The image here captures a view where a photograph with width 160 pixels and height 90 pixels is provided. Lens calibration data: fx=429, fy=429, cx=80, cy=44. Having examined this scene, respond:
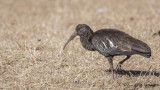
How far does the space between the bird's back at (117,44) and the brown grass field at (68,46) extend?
539 mm

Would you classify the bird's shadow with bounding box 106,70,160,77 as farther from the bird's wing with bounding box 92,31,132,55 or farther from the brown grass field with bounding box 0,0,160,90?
the bird's wing with bounding box 92,31,132,55

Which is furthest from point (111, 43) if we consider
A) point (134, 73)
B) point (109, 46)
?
point (134, 73)

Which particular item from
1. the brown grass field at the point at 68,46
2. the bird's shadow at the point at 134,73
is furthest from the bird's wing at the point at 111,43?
the bird's shadow at the point at 134,73

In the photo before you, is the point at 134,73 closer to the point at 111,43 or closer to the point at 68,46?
the point at 111,43

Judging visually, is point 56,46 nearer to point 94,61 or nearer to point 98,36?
point 94,61

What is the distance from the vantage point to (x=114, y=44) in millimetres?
7363

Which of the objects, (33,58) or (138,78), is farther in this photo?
(33,58)

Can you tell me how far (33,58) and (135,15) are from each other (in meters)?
5.36

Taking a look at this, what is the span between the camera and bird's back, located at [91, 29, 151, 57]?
23.4ft

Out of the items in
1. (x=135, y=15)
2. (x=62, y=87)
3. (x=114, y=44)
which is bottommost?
(x=62, y=87)

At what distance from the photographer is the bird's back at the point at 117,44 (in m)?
7.13

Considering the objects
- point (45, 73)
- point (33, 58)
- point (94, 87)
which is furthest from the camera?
point (33, 58)

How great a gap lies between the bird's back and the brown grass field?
54cm

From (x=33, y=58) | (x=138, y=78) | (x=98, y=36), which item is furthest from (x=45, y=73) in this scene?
(x=138, y=78)
